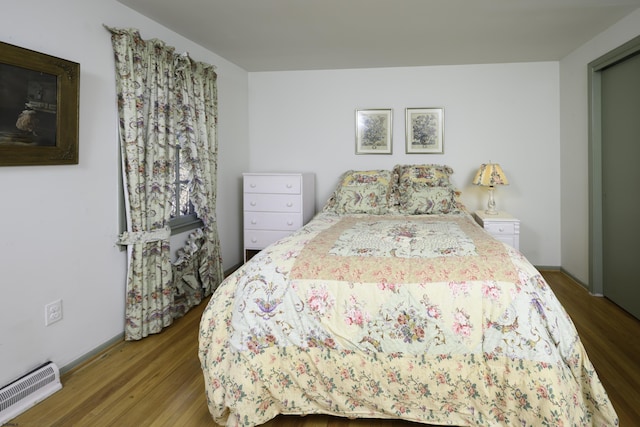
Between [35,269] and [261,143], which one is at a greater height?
[261,143]

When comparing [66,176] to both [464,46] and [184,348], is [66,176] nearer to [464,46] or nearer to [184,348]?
[184,348]

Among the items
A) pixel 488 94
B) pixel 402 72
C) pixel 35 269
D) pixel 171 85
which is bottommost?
pixel 35 269

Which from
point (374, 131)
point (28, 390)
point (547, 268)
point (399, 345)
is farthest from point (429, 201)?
point (28, 390)

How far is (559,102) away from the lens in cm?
397

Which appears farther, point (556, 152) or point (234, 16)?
point (556, 152)

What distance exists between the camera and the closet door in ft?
9.29

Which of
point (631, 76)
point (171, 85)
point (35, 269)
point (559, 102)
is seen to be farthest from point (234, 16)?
point (559, 102)

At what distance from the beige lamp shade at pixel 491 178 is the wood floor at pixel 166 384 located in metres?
1.31

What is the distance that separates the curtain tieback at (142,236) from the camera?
2504 mm

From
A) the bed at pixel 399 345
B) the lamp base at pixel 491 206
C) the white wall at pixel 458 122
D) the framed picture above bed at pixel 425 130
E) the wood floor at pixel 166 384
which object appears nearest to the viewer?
the bed at pixel 399 345

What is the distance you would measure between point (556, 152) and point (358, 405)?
3.57 m

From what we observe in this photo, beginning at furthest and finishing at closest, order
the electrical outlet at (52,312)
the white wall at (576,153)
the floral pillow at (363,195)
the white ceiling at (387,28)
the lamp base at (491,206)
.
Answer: the lamp base at (491,206) < the floral pillow at (363,195) < the white wall at (576,153) < the white ceiling at (387,28) < the electrical outlet at (52,312)

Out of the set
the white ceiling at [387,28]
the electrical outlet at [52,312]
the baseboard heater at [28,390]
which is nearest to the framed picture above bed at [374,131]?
the white ceiling at [387,28]

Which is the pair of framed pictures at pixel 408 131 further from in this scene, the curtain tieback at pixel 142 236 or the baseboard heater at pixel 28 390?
the baseboard heater at pixel 28 390
